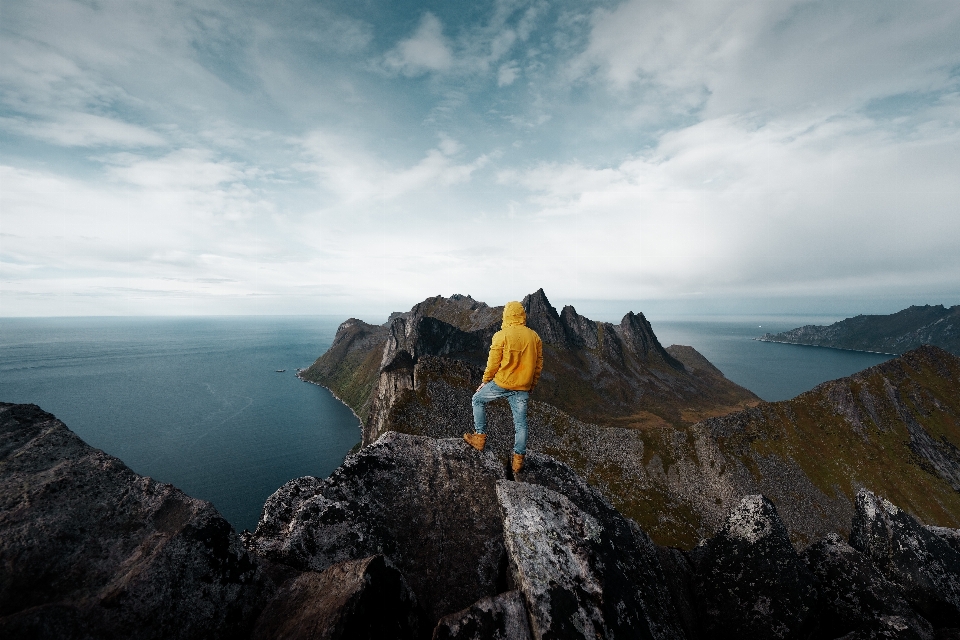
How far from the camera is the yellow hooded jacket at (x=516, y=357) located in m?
12.9

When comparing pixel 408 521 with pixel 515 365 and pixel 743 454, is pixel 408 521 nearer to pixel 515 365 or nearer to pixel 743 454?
pixel 515 365

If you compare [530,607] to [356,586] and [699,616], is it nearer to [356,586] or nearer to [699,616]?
[356,586]

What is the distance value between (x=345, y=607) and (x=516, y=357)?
8135mm

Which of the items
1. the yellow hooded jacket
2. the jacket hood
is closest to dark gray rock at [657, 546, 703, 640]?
the yellow hooded jacket

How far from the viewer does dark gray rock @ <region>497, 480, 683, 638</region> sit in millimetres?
7840

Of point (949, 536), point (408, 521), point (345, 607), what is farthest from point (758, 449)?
point (345, 607)

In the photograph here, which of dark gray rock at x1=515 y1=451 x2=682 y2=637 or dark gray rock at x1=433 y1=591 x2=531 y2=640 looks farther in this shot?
dark gray rock at x1=515 y1=451 x2=682 y2=637

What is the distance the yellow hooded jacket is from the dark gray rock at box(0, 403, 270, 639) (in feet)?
27.5

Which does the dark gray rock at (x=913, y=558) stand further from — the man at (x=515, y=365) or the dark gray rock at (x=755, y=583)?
the man at (x=515, y=365)

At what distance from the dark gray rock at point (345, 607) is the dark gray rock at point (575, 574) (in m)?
2.72

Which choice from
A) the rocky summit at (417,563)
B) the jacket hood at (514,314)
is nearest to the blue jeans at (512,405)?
the rocky summit at (417,563)

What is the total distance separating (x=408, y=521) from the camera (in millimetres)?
11797

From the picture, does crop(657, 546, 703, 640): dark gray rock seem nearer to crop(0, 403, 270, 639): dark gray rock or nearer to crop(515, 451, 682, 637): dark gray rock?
crop(515, 451, 682, 637): dark gray rock

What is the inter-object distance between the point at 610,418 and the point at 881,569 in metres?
151
